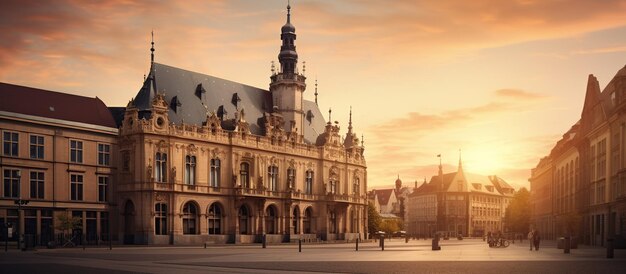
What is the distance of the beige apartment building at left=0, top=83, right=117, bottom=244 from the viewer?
72.0 m

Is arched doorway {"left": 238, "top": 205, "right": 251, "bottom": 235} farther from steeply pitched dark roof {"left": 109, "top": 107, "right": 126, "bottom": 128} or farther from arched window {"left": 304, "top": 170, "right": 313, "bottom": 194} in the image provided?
steeply pitched dark roof {"left": 109, "top": 107, "right": 126, "bottom": 128}

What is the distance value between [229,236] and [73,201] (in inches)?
876

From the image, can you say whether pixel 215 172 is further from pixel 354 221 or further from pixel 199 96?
pixel 354 221

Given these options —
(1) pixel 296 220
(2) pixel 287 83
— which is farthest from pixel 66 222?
(2) pixel 287 83

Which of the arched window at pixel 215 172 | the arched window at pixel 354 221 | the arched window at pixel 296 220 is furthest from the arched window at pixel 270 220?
the arched window at pixel 354 221

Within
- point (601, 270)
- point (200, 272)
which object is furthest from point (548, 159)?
point (200, 272)

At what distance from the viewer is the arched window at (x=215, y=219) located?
91.4 m

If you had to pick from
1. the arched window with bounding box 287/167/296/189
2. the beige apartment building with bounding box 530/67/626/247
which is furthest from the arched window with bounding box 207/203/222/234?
the beige apartment building with bounding box 530/67/626/247

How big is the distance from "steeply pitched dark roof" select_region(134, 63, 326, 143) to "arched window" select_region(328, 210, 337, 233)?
12282 mm

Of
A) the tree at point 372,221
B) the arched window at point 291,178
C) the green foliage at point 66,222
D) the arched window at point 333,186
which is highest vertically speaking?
the arched window at point 291,178

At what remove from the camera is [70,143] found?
77.9 meters

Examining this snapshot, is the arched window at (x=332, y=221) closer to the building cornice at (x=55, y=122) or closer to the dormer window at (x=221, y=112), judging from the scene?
the dormer window at (x=221, y=112)

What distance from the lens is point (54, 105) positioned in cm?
7856

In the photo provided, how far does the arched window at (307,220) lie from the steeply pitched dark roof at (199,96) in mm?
11739
